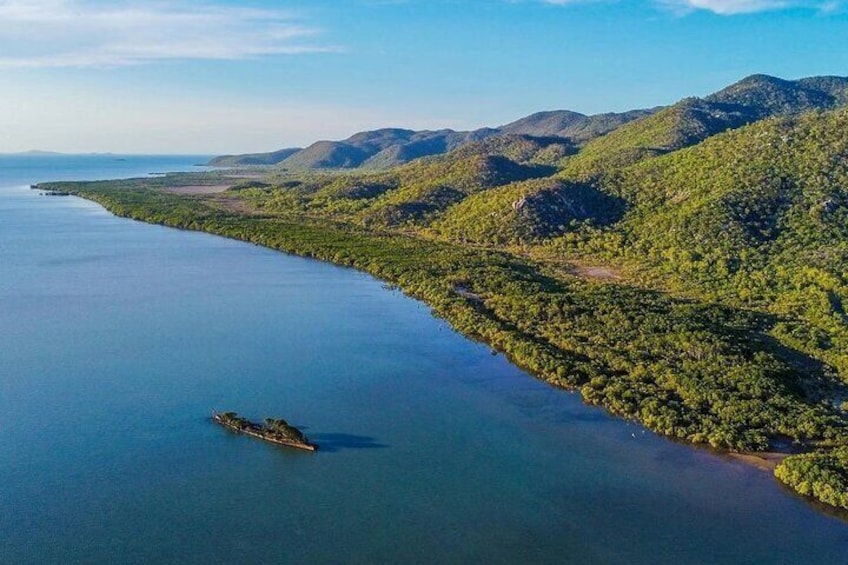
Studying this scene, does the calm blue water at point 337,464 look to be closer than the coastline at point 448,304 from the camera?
Yes

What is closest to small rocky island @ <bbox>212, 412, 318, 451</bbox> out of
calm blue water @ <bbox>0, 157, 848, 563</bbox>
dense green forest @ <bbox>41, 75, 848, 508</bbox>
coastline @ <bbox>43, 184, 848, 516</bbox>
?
calm blue water @ <bbox>0, 157, 848, 563</bbox>

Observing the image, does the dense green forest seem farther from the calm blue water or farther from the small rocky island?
the small rocky island

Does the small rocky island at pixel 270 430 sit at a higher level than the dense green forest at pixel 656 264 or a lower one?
lower

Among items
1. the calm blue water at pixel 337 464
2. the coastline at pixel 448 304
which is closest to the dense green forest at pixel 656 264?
the coastline at pixel 448 304

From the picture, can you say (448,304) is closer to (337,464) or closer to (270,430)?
(270,430)

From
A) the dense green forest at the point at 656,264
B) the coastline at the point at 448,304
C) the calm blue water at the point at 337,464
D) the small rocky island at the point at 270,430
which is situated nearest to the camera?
the calm blue water at the point at 337,464

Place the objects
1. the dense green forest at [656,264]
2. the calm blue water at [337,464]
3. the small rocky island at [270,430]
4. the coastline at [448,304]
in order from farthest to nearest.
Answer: the dense green forest at [656,264] < the small rocky island at [270,430] < the coastline at [448,304] < the calm blue water at [337,464]

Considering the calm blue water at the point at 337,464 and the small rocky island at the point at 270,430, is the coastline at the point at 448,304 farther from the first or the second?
the small rocky island at the point at 270,430
